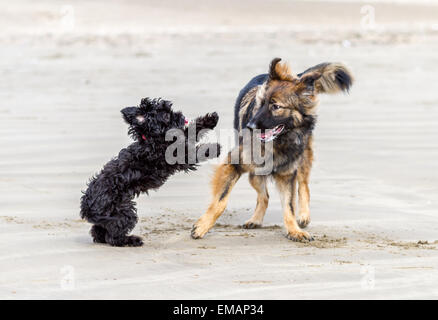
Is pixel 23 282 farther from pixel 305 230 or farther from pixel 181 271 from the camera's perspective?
pixel 305 230

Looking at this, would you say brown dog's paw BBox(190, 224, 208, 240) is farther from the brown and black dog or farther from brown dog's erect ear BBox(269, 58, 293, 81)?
brown dog's erect ear BBox(269, 58, 293, 81)

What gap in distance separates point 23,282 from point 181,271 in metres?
1.01

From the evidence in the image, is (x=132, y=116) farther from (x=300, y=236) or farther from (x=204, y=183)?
(x=204, y=183)

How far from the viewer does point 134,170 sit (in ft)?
18.8

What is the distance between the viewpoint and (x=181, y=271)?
5.00 meters

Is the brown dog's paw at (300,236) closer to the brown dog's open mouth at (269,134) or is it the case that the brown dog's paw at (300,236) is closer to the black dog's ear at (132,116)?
the brown dog's open mouth at (269,134)

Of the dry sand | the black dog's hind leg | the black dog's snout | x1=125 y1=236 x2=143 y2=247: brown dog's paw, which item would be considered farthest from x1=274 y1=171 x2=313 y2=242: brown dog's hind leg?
the black dog's hind leg

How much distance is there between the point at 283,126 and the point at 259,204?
0.95 meters

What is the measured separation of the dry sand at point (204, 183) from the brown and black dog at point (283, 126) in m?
0.23

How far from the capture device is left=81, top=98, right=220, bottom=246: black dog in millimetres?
5570

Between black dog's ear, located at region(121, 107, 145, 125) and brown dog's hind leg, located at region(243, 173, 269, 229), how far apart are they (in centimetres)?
126

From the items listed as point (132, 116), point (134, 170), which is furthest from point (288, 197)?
point (132, 116)

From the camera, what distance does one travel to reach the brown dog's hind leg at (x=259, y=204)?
6505mm
